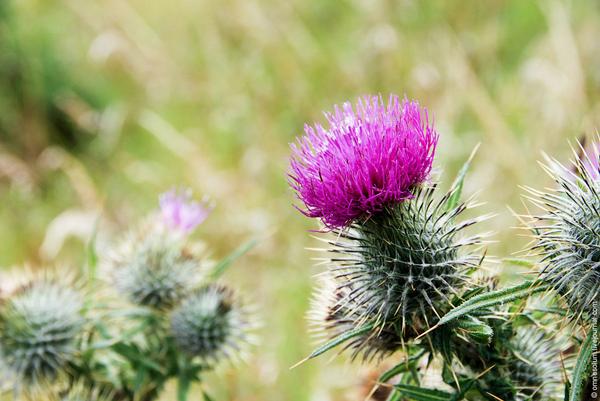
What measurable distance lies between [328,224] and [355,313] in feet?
1.15

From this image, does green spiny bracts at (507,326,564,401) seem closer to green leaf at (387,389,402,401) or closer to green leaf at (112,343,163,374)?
green leaf at (387,389,402,401)

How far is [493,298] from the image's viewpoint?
181 centimetres

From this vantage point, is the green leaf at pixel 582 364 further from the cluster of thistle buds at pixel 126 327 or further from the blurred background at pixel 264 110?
the blurred background at pixel 264 110

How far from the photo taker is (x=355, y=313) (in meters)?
2.24

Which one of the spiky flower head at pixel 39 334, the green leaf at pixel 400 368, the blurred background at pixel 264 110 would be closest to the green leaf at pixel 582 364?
the green leaf at pixel 400 368

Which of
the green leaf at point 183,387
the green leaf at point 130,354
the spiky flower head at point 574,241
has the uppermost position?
the spiky flower head at point 574,241

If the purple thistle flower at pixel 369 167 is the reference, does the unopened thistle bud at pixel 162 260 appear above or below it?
below

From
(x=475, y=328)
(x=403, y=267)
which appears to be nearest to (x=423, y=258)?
(x=403, y=267)

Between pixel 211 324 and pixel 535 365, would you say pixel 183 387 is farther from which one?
pixel 535 365

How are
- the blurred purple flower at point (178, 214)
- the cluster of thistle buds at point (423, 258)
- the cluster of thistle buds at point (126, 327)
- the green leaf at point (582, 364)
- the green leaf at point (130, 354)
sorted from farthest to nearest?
the blurred purple flower at point (178, 214), the cluster of thistle buds at point (126, 327), the green leaf at point (130, 354), the cluster of thistle buds at point (423, 258), the green leaf at point (582, 364)

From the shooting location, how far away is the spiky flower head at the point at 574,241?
184cm

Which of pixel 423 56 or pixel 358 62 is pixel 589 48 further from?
pixel 358 62

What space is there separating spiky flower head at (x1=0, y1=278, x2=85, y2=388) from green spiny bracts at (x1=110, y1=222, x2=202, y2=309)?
0.93ft

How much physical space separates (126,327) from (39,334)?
1.39 feet
